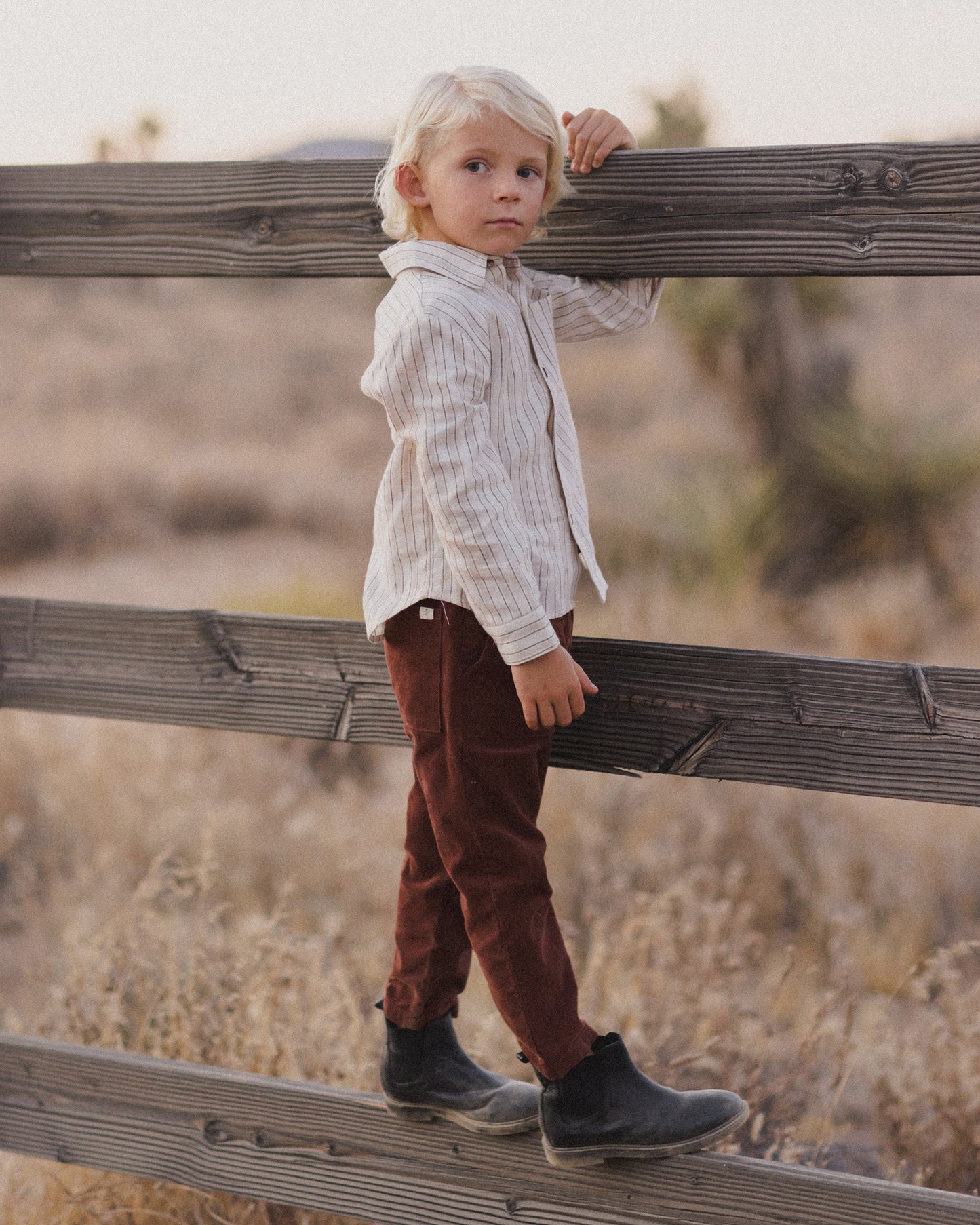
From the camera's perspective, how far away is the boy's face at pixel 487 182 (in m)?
1.50

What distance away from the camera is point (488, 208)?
1519 mm

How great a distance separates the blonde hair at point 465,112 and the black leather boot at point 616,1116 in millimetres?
1134

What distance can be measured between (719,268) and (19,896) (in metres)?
3.06

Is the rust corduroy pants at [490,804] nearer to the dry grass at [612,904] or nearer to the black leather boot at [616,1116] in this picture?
the black leather boot at [616,1116]

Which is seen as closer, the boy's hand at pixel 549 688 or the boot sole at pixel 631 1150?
the boy's hand at pixel 549 688

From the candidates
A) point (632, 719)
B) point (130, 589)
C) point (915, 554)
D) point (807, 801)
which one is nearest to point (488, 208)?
point (632, 719)

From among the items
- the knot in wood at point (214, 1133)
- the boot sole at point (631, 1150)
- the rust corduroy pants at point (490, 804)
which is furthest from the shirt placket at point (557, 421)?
the knot in wood at point (214, 1133)

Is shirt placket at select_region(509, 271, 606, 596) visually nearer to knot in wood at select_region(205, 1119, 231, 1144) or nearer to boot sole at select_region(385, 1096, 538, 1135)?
boot sole at select_region(385, 1096, 538, 1135)

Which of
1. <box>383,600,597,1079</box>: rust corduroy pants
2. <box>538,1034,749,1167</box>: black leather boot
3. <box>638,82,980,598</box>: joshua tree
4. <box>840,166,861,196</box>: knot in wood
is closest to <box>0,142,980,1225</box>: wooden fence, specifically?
<box>840,166,861,196</box>: knot in wood

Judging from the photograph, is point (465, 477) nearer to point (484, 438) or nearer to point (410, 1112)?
point (484, 438)

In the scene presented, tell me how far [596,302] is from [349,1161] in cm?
138

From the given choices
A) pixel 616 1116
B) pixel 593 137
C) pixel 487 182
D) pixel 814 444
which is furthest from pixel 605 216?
pixel 814 444

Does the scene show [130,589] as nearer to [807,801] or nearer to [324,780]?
[324,780]

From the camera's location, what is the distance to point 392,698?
6.08 ft
